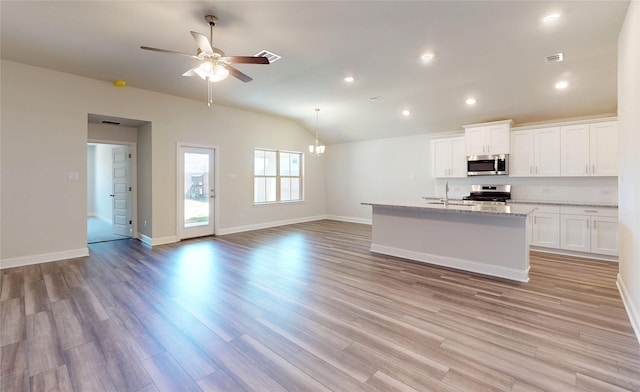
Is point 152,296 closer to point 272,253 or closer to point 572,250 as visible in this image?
point 272,253

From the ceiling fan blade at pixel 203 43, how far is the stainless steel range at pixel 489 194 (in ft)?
17.4

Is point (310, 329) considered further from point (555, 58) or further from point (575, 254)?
point (575, 254)

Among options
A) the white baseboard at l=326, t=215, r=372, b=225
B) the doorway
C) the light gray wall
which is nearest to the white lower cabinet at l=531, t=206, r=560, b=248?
the white baseboard at l=326, t=215, r=372, b=225

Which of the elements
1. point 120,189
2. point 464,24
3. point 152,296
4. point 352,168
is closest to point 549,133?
point 464,24

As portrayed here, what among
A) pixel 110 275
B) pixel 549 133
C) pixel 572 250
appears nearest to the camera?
pixel 110 275

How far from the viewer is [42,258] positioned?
4559mm

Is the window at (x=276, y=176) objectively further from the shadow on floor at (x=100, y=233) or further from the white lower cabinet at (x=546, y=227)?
the white lower cabinet at (x=546, y=227)

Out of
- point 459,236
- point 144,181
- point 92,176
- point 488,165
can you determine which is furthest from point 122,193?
point 488,165

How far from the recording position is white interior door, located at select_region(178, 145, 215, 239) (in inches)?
245

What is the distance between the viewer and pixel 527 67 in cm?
439

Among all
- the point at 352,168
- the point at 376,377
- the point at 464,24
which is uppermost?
the point at 464,24

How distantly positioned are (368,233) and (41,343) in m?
5.73

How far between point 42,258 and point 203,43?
4.41 metres

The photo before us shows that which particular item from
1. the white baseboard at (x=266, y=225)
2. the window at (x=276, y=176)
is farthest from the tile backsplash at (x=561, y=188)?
the window at (x=276, y=176)
